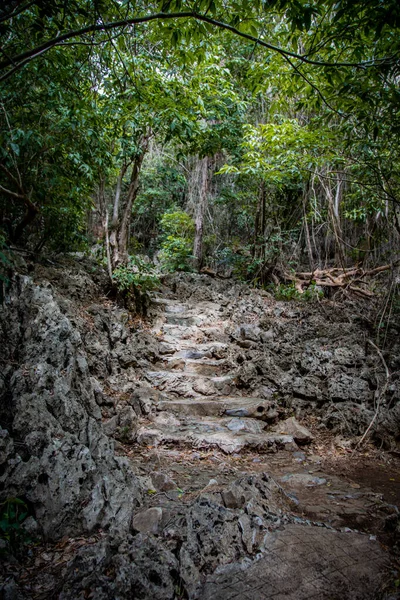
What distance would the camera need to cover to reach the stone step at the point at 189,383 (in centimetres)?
465

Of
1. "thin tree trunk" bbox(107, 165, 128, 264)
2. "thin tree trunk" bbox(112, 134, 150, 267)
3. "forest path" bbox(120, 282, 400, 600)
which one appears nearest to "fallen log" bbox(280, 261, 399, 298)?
"forest path" bbox(120, 282, 400, 600)

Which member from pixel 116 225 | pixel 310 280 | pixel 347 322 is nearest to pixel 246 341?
pixel 347 322

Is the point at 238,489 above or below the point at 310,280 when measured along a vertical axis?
below

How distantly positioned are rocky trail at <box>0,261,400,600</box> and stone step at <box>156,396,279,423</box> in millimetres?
18

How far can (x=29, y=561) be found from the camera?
1.68 metres

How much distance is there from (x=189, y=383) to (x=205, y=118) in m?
5.23

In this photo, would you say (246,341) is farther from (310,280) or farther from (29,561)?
(29,561)

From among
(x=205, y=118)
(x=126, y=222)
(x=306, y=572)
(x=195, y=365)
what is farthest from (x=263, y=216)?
(x=306, y=572)

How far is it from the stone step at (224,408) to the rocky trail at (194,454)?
2 cm

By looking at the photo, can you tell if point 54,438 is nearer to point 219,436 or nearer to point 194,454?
point 194,454

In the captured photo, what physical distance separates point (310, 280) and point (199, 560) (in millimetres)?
6516

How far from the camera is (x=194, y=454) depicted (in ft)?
11.0

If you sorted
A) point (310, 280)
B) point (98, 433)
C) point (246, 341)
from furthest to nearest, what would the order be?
point (310, 280)
point (246, 341)
point (98, 433)

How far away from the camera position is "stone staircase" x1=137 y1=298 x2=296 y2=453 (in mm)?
3557
